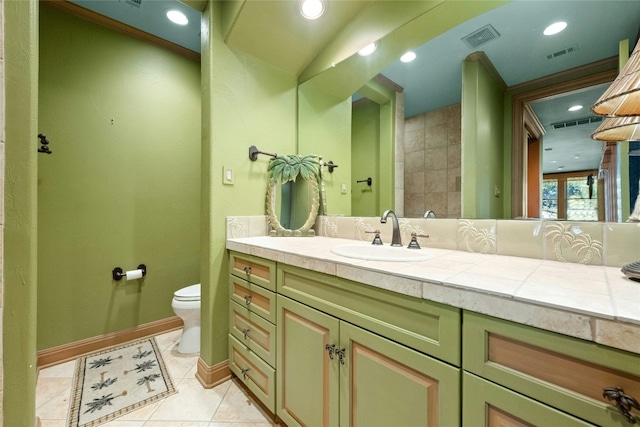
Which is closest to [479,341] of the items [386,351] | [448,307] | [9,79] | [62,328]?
[448,307]

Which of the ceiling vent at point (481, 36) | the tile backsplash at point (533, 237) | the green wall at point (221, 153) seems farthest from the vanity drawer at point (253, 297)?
the ceiling vent at point (481, 36)

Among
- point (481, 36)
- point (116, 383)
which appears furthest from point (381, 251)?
point (116, 383)

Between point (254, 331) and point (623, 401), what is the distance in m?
1.32

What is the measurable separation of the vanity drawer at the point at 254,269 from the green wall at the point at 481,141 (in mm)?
974

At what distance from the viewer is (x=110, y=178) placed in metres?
2.04

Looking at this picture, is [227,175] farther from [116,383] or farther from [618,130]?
[618,130]

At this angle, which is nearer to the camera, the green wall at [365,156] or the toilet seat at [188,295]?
the green wall at [365,156]

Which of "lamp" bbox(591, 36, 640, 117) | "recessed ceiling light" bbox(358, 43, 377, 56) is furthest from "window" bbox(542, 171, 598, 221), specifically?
"recessed ceiling light" bbox(358, 43, 377, 56)

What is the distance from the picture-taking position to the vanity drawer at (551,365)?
485 millimetres

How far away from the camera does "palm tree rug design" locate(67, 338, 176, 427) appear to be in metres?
1.39

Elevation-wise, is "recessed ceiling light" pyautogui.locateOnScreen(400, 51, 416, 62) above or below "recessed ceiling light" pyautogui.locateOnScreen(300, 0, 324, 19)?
below

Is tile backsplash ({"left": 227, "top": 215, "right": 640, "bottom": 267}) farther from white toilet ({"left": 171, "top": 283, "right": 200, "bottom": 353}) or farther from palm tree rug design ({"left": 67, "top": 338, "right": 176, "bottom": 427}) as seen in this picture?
palm tree rug design ({"left": 67, "top": 338, "right": 176, "bottom": 427})

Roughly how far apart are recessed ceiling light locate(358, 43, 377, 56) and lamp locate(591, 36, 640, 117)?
1187 millimetres

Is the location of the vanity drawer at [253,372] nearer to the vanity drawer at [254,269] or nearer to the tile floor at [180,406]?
the tile floor at [180,406]
